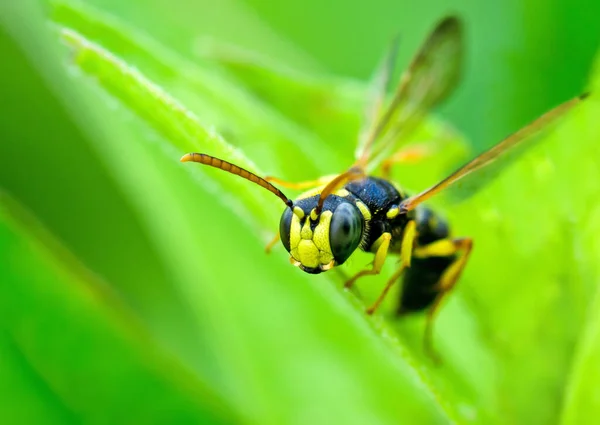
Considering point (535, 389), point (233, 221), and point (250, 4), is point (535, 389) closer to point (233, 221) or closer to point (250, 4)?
point (233, 221)

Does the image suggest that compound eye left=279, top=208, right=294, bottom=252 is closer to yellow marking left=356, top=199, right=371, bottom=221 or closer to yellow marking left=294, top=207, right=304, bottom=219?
yellow marking left=294, top=207, right=304, bottom=219

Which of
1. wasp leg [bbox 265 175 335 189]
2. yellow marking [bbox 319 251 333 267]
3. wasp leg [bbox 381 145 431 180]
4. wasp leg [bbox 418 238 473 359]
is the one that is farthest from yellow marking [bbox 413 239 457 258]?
yellow marking [bbox 319 251 333 267]

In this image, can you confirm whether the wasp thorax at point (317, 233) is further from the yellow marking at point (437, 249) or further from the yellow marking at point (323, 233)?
the yellow marking at point (437, 249)

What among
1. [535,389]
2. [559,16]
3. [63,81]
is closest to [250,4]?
[63,81]

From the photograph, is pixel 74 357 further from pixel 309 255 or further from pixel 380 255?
pixel 380 255

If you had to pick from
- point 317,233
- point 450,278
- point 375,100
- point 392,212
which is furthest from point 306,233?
point 375,100

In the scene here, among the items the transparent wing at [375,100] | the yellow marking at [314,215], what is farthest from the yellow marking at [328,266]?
the transparent wing at [375,100]
